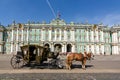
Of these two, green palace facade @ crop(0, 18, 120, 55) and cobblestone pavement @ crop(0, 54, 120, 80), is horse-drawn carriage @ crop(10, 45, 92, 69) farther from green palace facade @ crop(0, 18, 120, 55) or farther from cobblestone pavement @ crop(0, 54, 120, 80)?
green palace facade @ crop(0, 18, 120, 55)

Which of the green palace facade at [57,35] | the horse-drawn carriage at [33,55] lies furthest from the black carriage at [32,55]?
the green palace facade at [57,35]

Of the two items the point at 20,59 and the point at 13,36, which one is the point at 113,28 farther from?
the point at 20,59

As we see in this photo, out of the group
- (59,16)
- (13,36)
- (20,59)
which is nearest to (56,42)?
(59,16)

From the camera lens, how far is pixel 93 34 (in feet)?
244

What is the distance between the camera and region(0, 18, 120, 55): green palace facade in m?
73.5

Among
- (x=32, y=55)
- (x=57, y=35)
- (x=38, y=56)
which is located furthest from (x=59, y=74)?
(x=57, y=35)

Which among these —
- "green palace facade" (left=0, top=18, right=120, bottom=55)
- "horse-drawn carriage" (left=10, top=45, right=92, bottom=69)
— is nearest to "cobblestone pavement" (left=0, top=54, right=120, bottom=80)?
"horse-drawn carriage" (left=10, top=45, right=92, bottom=69)

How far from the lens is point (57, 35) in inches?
2916

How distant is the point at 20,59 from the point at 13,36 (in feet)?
198

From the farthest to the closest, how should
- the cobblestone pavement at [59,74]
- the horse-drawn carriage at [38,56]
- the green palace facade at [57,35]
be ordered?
the green palace facade at [57,35] < the horse-drawn carriage at [38,56] < the cobblestone pavement at [59,74]

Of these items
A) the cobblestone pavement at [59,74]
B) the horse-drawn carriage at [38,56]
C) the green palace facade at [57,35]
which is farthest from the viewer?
the green palace facade at [57,35]

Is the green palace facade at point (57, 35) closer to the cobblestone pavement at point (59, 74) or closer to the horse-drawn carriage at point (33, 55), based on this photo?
the horse-drawn carriage at point (33, 55)

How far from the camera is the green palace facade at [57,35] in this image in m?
73.5

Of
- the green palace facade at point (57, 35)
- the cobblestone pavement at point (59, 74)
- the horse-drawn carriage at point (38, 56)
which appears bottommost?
the cobblestone pavement at point (59, 74)
